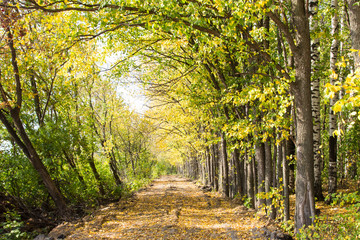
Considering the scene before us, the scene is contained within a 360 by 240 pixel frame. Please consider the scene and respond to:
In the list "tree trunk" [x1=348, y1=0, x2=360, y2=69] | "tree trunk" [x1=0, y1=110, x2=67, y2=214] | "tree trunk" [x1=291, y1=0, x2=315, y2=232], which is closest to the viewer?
"tree trunk" [x1=348, y1=0, x2=360, y2=69]

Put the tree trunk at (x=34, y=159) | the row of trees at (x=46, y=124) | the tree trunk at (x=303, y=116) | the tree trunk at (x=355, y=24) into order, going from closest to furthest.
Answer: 1. the tree trunk at (x=355, y=24)
2. the tree trunk at (x=303, y=116)
3. the row of trees at (x=46, y=124)
4. the tree trunk at (x=34, y=159)

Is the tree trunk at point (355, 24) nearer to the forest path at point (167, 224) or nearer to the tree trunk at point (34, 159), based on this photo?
the forest path at point (167, 224)

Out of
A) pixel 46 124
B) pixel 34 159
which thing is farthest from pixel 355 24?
pixel 46 124

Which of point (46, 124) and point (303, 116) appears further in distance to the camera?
point (46, 124)

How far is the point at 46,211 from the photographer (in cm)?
952

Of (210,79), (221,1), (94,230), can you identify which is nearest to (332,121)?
(210,79)

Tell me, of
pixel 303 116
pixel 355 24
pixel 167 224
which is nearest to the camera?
pixel 355 24

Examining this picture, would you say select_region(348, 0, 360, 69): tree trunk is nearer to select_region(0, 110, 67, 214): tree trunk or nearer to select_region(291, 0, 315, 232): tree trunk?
select_region(291, 0, 315, 232): tree trunk

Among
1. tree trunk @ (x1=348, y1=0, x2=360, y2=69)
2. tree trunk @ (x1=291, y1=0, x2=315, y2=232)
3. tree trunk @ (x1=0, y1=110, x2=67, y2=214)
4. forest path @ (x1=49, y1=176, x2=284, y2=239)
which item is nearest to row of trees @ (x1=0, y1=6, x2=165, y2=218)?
tree trunk @ (x1=0, y1=110, x2=67, y2=214)

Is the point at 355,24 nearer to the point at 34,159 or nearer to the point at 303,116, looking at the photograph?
Result: the point at 303,116

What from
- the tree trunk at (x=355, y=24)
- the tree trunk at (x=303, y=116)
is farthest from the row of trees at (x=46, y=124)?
the tree trunk at (x=355, y=24)

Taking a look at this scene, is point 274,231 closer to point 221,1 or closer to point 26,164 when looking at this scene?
point 221,1

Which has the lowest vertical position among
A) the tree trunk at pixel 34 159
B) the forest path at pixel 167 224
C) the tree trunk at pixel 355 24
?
the forest path at pixel 167 224

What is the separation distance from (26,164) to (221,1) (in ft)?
29.9
